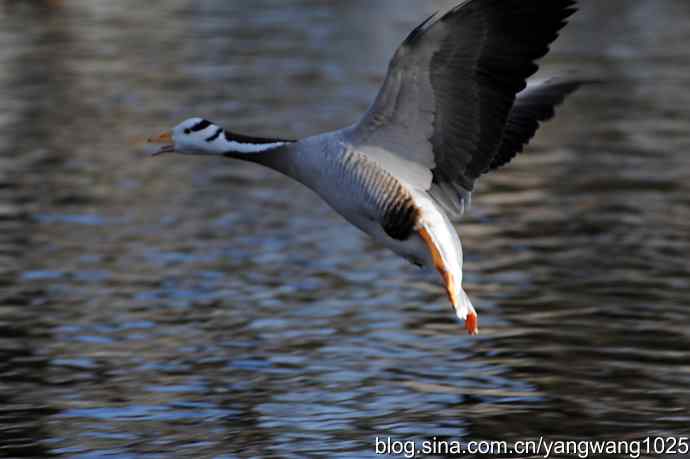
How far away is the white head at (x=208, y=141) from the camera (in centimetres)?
904

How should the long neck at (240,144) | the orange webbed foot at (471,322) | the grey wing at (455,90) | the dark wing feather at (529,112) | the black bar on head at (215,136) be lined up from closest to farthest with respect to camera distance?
the grey wing at (455,90), the orange webbed foot at (471,322), the long neck at (240,144), the black bar on head at (215,136), the dark wing feather at (529,112)

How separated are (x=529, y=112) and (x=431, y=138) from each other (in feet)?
5.54

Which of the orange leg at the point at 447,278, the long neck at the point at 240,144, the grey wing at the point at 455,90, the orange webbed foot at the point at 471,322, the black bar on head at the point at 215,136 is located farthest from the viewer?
the black bar on head at the point at 215,136

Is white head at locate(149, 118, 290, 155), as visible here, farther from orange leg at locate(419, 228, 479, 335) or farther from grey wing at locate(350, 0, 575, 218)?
orange leg at locate(419, 228, 479, 335)

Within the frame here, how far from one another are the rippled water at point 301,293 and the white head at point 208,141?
1.54m

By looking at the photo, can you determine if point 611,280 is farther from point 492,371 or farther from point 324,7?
point 324,7

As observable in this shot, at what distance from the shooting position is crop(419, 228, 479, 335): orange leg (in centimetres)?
830

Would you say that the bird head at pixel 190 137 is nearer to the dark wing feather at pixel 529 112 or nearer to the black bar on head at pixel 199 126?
the black bar on head at pixel 199 126

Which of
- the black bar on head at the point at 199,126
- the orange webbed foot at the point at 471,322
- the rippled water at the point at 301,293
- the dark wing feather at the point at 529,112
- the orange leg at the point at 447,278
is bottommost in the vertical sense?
the rippled water at the point at 301,293

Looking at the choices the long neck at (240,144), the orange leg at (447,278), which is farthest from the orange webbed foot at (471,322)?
the long neck at (240,144)

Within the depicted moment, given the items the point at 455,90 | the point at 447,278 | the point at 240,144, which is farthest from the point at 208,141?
the point at 447,278

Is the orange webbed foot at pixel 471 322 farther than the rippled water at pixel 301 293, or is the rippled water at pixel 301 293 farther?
the rippled water at pixel 301 293

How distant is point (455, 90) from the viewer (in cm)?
833

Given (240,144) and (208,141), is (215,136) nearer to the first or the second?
(208,141)
